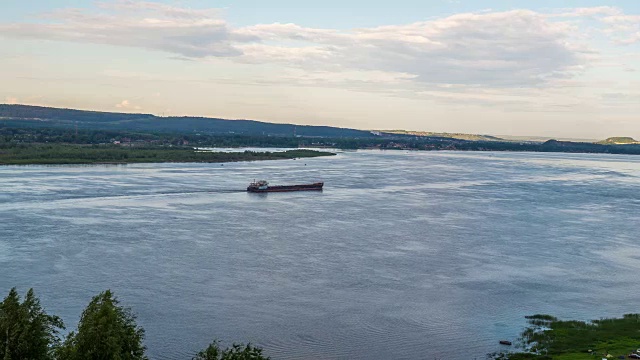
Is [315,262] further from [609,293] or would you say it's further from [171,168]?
[171,168]

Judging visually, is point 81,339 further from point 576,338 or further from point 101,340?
point 576,338

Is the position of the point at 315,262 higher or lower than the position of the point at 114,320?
lower

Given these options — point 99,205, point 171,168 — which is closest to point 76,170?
point 171,168

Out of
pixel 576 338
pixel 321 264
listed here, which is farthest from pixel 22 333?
pixel 321 264

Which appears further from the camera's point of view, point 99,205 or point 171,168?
point 171,168

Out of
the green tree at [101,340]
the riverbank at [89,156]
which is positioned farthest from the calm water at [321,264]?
the riverbank at [89,156]

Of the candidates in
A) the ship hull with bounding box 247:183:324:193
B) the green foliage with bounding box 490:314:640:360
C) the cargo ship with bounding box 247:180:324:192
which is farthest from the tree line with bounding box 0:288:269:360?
the ship hull with bounding box 247:183:324:193

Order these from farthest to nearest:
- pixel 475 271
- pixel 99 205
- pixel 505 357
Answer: pixel 99 205 → pixel 475 271 → pixel 505 357

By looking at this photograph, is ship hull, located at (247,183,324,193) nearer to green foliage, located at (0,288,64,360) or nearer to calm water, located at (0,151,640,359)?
calm water, located at (0,151,640,359)
